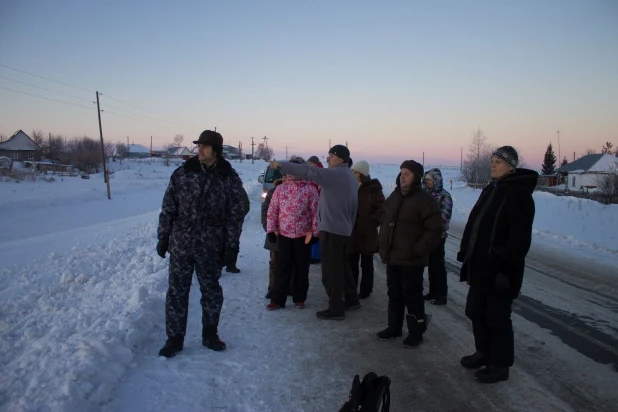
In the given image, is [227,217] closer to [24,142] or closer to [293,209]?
[293,209]

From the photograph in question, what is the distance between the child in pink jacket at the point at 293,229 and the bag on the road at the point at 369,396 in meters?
2.92

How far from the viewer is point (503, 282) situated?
373cm

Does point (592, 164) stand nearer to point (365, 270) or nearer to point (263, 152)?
point (365, 270)

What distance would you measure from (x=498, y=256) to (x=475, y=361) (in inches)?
45.5

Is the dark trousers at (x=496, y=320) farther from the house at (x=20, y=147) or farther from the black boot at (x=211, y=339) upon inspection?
the house at (x=20, y=147)

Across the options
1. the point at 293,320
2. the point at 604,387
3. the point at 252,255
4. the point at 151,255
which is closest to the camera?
the point at 604,387

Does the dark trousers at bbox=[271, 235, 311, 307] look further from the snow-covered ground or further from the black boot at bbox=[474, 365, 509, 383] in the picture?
the black boot at bbox=[474, 365, 509, 383]

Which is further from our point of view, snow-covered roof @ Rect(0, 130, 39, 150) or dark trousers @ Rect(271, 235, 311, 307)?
snow-covered roof @ Rect(0, 130, 39, 150)

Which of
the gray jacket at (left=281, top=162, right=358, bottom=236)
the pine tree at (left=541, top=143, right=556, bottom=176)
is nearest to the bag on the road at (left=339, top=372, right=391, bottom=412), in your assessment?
the gray jacket at (left=281, top=162, right=358, bottom=236)

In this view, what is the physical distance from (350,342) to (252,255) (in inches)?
201

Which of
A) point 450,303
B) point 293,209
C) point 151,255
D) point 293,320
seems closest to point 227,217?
point 293,209

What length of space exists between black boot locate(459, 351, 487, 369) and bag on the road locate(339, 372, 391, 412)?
1624 millimetres

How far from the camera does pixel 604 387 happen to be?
12.5ft

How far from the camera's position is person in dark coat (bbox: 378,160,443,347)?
15.3ft
